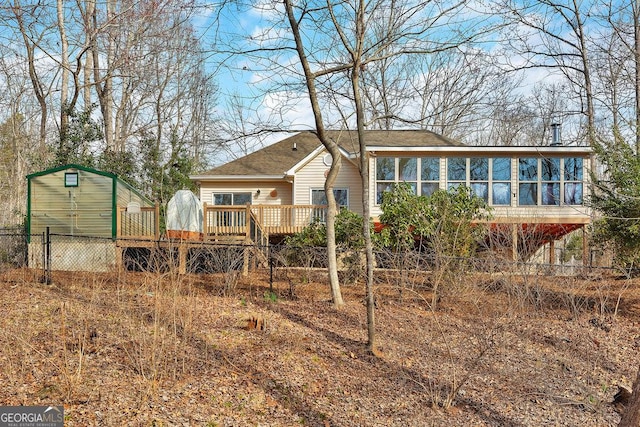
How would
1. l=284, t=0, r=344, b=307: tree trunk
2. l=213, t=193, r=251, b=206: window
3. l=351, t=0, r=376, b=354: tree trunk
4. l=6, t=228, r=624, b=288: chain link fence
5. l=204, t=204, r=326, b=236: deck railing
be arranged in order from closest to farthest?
l=351, t=0, r=376, b=354: tree trunk
l=284, t=0, r=344, b=307: tree trunk
l=6, t=228, r=624, b=288: chain link fence
l=204, t=204, r=326, b=236: deck railing
l=213, t=193, r=251, b=206: window

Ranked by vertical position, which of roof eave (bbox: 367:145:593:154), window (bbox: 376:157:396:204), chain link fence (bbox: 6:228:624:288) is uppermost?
roof eave (bbox: 367:145:593:154)

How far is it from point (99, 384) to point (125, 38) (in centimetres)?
1733

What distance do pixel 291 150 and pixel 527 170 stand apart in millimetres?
9036

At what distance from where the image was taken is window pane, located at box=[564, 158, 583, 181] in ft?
55.2

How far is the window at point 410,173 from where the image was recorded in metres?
16.9

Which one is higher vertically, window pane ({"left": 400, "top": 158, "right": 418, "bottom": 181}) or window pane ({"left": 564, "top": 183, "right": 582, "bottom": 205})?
window pane ({"left": 400, "top": 158, "right": 418, "bottom": 181})

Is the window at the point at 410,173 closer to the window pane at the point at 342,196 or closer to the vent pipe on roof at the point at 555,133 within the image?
the window pane at the point at 342,196

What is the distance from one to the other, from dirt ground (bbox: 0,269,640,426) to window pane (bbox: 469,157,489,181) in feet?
23.0

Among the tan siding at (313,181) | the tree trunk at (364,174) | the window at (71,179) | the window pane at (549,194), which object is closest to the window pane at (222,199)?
the tan siding at (313,181)

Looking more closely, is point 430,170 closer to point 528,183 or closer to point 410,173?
point 410,173

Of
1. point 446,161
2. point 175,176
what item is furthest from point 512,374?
point 175,176

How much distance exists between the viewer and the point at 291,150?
71.2 ft

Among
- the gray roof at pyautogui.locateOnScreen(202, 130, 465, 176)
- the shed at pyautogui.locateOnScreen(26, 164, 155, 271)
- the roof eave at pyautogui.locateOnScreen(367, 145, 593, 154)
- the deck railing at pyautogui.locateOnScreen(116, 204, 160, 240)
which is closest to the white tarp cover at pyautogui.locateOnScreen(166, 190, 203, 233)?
the deck railing at pyautogui.locateOnScreen(116, 204, 160, 240)

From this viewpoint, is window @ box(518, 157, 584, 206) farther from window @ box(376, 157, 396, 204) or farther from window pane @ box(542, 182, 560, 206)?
window @ box(376, 157, 396, 204)
